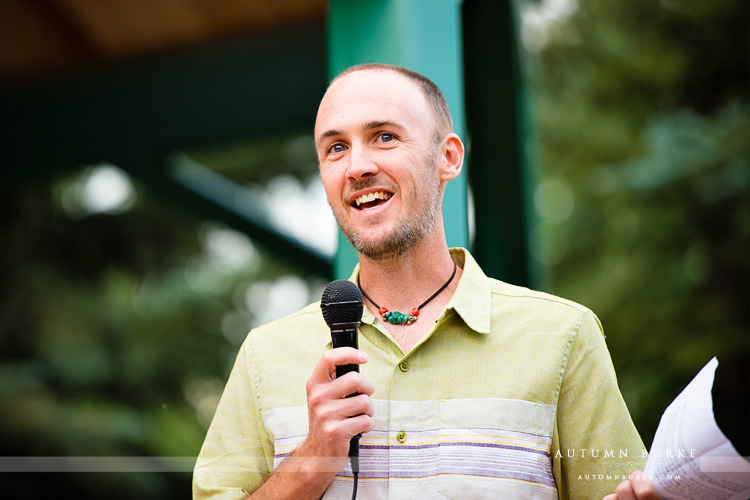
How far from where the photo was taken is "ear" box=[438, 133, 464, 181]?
5.61 ft

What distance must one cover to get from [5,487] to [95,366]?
4.91 ft

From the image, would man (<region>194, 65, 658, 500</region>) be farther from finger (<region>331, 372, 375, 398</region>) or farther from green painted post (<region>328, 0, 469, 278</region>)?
green painted post (<region>328, 0, 469, 278</region>)

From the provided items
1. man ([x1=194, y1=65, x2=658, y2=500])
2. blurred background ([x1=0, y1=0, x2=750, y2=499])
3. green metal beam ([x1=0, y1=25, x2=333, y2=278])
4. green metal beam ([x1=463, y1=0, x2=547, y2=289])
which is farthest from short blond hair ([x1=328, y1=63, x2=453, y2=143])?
green metal beam ([x1=0, y1=25, x2=333, y2=278])

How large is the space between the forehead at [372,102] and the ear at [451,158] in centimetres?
7

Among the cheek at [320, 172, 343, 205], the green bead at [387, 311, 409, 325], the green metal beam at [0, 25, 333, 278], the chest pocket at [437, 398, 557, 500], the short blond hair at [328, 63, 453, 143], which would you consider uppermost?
the green metal beam at [0, 25, 333, 278]

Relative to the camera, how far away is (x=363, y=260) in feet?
5.51

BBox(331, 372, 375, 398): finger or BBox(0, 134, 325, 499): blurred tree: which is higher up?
BBox(0, 134, 325, 499): blurred tree

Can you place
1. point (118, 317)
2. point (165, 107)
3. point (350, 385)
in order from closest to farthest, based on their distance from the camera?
point (350, 385)
point (165, 107)
point (118, 317)

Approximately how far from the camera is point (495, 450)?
1.49 meters

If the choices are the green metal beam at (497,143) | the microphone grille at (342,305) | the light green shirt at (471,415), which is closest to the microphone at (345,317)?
the microphone grille at (342,305)

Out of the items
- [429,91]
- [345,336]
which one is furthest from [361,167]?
[345,336]

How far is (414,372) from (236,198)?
4.41m

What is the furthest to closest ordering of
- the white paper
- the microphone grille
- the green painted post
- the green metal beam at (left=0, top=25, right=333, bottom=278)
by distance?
the green metal beam at (left=0, top=25, right=333, bottom=278), the green painted post, the microphone grille, the white paper

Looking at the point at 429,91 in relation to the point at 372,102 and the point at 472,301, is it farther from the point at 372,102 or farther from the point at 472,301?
the point at 472,301
